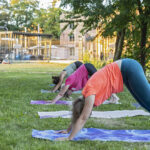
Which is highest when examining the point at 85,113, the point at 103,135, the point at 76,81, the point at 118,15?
the point at 118,15

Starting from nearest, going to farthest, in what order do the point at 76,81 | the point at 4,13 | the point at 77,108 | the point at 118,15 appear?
the point at 77,108
the point at 76,81
the point at 118,15
the point at 4,13

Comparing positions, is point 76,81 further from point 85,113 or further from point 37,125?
point 85,113

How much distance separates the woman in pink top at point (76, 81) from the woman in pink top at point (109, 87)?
2529 millimetres

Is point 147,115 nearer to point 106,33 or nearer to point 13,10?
point 106,33

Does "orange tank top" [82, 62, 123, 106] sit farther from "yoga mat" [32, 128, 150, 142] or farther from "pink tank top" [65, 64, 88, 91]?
"pink tank top" [65, 64, 88, 91]

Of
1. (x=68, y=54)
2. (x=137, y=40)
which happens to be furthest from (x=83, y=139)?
(x=68, y=54)

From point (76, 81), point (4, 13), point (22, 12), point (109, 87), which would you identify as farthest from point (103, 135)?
point (22, 12)

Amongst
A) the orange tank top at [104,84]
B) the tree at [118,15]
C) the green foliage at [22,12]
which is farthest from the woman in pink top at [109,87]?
the green foliage at [22,12]

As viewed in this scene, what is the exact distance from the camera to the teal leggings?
3586mm

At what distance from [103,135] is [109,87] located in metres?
0.75

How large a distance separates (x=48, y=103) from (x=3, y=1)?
53200mm

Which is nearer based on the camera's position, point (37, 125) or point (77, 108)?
point (77, 108)

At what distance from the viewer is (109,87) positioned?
3557 mm

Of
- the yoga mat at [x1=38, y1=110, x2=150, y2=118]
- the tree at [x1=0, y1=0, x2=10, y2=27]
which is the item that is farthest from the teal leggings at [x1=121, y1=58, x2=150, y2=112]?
the tree at [x1=0, y1=0, x2=10, y2=27]
